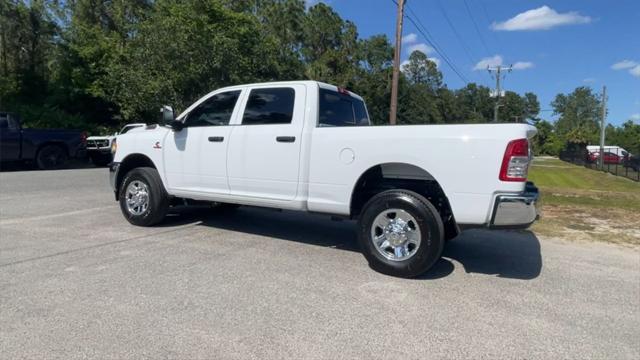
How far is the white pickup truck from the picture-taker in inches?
163

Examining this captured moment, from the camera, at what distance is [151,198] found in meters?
6.35

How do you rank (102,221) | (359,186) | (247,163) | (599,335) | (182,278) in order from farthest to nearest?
(102,221)
(247,163)
(359,186)
(182,278)
(599,335)

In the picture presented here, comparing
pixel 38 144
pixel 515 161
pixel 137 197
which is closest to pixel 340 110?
pixel 515 161

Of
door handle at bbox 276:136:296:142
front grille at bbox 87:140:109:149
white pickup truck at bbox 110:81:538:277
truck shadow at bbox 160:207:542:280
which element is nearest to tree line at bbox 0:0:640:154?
front grille at bbox 87:140:109:149

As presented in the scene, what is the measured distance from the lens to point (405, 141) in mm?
4438

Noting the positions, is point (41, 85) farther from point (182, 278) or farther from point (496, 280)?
point (496, 280)

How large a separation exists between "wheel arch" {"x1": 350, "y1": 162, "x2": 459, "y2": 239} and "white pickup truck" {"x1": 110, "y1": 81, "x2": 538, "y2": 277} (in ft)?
0.04

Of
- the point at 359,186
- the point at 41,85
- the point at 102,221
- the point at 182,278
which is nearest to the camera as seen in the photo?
the point at 182,278

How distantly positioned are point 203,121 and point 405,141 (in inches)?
117

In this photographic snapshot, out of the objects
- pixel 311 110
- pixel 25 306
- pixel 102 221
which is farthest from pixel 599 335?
pixel 102 221

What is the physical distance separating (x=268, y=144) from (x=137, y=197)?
97.6 inches

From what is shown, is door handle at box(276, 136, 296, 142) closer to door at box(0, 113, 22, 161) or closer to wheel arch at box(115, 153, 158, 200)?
wheel arch at box(115, 153, 158, 200)

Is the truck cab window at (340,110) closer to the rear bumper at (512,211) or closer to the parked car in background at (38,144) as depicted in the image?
the rear bumper at (512,211)

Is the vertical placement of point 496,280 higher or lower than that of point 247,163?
lower
